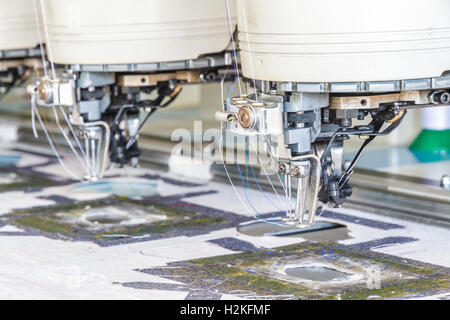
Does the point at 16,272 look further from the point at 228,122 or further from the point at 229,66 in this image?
the point at 229,66

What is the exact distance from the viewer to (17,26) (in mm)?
5828

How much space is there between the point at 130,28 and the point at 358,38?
5.01 feet

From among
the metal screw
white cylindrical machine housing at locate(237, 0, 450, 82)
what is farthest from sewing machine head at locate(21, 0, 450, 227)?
the metal screw

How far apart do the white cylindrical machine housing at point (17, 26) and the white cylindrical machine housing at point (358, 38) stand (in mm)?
2473

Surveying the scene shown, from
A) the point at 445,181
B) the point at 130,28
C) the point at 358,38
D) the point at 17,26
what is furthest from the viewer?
the point at 17,26

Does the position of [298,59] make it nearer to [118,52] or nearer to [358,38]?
A: [358,38]

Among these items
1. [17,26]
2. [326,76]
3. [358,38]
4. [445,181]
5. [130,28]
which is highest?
[17,26]

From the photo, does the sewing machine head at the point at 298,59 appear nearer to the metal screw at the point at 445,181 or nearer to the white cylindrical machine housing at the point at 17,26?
the white cylindrical machine housing at the point at 17,26

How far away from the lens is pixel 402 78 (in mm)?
3641

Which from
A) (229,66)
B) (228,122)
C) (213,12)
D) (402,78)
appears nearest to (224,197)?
(229,66)

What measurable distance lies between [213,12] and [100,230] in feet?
4.01

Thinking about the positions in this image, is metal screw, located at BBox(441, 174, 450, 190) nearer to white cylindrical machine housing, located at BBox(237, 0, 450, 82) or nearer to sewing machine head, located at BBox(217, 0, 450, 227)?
sewing machine head, located at BBox(217, 0, 450, 227)

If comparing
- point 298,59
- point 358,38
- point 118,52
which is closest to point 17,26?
point 118,52
